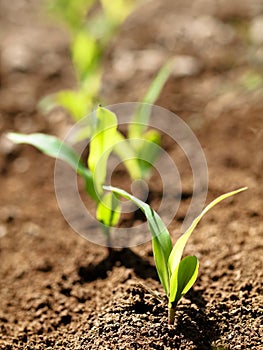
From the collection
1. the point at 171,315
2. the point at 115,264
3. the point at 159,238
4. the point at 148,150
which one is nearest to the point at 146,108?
the point at 148,150

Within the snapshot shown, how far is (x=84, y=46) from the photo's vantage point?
2.44 meters

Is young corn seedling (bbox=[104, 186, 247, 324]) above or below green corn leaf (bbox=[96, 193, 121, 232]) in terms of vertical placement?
above

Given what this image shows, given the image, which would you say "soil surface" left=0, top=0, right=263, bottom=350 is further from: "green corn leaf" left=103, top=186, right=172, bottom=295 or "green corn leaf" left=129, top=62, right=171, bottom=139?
"green corn leaf" left=129, top=62, right=171, bottom=139

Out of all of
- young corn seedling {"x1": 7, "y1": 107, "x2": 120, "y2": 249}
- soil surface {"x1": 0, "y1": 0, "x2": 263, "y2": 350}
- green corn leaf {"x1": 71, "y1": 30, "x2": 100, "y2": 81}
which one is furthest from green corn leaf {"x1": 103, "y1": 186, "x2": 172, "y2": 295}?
green corn leaf {"x1": 71, "y1": 30, "x2": 100, "y2": 81}

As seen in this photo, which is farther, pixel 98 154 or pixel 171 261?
pixel 98 154

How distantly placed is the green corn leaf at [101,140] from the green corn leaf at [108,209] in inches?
1.9

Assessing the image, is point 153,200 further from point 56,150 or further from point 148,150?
point 56,150

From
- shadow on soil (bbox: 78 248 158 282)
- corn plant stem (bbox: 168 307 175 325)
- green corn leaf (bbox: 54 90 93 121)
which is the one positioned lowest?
shadow on soil (bbox: 78 248 158 282)

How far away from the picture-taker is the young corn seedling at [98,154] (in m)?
1.62

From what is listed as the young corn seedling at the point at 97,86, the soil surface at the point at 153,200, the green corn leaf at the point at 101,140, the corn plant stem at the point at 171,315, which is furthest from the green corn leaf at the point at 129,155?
the corn plant stem at the point at 171,315

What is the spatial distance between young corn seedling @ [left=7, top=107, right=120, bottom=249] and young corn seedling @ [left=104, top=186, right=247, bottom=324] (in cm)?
24

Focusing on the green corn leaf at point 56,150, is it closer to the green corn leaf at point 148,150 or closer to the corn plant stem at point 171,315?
the green corn leaf at point 148,150

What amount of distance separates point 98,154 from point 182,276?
0.46m

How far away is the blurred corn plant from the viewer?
2.23 meters
